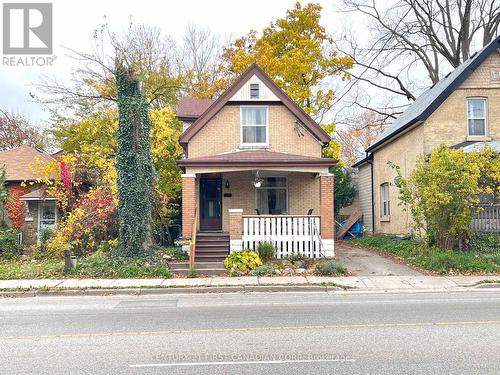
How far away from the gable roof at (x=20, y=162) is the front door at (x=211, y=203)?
8.13 metres

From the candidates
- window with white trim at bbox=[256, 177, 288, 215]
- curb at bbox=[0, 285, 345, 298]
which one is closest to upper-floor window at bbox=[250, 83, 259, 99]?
window with white trim at bbox=[256, 177, 288, 215]

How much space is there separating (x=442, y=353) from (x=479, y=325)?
2064 millimetres

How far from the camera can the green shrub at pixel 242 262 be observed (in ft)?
46.1

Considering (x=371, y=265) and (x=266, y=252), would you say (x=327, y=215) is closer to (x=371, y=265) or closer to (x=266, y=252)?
(x=371, y=265)

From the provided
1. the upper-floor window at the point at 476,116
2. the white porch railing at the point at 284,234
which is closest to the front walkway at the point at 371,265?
the white porch railing at the point at 284,234

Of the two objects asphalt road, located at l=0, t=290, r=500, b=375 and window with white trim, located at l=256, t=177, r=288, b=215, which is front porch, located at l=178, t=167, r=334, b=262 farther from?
asphalt road, located at l=0, t=290, r=500, b=375

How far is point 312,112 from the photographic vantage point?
28156 mm

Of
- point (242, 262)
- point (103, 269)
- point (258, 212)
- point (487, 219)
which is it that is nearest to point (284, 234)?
point (242, 262)

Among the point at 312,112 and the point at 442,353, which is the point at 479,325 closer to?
the point at 442,353

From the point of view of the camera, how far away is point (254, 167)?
1689 cm

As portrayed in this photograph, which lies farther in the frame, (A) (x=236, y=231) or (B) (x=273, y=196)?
(B) (x=273, y=196)

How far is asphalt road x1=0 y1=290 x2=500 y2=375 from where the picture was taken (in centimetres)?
544

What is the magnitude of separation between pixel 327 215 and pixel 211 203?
5.69m

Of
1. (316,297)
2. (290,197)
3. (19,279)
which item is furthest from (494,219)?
(19,279)
